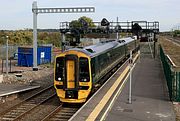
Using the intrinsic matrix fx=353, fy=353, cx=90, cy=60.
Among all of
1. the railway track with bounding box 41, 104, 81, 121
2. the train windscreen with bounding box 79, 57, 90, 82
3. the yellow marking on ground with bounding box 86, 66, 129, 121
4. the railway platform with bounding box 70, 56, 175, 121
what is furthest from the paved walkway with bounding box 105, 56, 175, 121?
the railway track with bounding box 41, 104, 81, 121

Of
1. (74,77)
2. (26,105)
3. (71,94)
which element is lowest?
(26,105)

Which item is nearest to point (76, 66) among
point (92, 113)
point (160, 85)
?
point (92, 113)

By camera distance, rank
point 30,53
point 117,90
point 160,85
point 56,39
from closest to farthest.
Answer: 1. point 117,90
2. point 160,85
3. point 30,53
4. point 56,39

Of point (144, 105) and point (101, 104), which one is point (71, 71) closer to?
point (101, 104)

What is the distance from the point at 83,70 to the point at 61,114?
212cm

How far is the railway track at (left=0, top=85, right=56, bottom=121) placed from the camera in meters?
14.1

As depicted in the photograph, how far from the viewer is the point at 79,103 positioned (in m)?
16.0

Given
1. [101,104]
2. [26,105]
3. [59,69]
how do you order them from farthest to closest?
[26,105] → [59,69] → [101,104]

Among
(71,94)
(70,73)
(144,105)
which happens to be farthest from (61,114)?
(144,105)

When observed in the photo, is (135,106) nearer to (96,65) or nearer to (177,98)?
(177,98)

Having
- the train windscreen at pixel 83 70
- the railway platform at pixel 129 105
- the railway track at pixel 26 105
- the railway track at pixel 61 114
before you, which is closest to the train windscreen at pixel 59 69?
the train windscreen at pixel 83 70

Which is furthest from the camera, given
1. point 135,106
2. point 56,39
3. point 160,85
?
point 56,39

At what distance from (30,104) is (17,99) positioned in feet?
5.54

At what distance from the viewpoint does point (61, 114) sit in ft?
47.1
